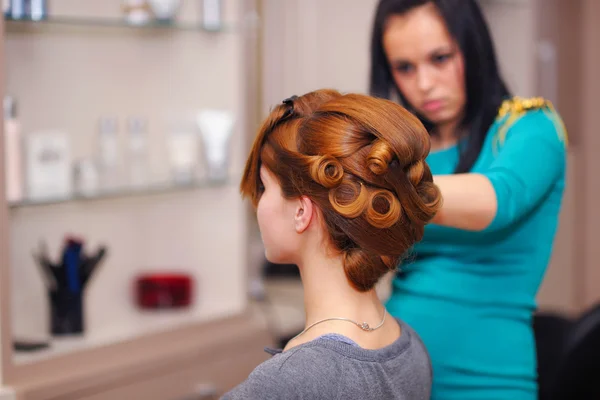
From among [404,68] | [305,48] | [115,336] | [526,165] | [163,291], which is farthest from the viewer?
[305,48]

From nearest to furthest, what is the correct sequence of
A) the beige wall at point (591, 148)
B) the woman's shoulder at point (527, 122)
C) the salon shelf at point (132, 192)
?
the woman's shoulder at point (527, 122)
the salon shelf at point (132, 192)
the beige wall at point (591, 148)

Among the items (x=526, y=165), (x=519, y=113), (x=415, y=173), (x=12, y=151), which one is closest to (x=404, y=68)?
(x=519, y=113)

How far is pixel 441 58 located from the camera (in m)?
1.46

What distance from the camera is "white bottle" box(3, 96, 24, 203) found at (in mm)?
1798

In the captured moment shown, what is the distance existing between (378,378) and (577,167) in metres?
2.80

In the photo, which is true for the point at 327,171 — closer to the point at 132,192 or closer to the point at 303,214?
the point at 303,214

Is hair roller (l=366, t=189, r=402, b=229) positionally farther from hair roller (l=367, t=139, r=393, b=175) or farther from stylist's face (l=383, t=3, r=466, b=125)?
stylist's face (l=383, t=3, r=466, b=125)

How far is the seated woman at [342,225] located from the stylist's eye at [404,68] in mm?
383

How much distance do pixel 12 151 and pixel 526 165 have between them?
1124mm

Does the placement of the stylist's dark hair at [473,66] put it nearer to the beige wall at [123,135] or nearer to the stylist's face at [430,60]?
the stylist's face at [430,60]

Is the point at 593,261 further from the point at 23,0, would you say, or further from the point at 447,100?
the point at 23,0

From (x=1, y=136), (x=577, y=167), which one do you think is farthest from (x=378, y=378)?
(x=577, y=167)

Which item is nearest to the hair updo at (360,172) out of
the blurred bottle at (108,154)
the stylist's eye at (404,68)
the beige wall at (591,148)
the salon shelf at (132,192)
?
the stylist's eye at (404,68)

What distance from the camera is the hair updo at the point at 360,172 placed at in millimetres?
1061
